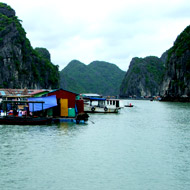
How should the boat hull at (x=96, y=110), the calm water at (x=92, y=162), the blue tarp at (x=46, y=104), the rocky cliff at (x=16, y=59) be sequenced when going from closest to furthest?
the calm water at (x=92, y=162) < the blue tarp at (x=46, y=104) < the boat hull at (x=96, y=110) < the rocky cliff at (x=16, y=59)

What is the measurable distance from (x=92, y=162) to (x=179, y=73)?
15957 cm

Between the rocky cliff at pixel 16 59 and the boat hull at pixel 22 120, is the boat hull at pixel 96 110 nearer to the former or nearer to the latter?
the boat hull at pixel 22 120

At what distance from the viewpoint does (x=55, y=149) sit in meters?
23.8

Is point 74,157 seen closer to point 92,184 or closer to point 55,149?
point 55,149

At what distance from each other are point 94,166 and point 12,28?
136 m

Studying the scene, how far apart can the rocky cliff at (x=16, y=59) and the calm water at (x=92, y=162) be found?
105 m

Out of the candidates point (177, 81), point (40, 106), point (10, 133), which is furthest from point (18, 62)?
point (10, 133)

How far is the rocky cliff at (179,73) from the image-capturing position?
161 meters

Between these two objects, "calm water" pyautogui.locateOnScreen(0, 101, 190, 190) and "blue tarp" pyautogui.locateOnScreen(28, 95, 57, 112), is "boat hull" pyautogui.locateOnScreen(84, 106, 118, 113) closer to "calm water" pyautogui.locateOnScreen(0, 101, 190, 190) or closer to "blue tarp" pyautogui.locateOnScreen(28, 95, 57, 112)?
"blue tarp" pyautogui.locateOnScreen(28, 95, 57, 112)

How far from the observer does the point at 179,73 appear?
17138 cm

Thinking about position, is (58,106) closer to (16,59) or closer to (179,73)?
(16,59)

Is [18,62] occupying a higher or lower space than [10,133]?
higher


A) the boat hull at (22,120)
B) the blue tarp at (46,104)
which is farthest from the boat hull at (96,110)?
the boat hull at (22,120)

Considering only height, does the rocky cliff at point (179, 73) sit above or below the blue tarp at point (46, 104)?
above
